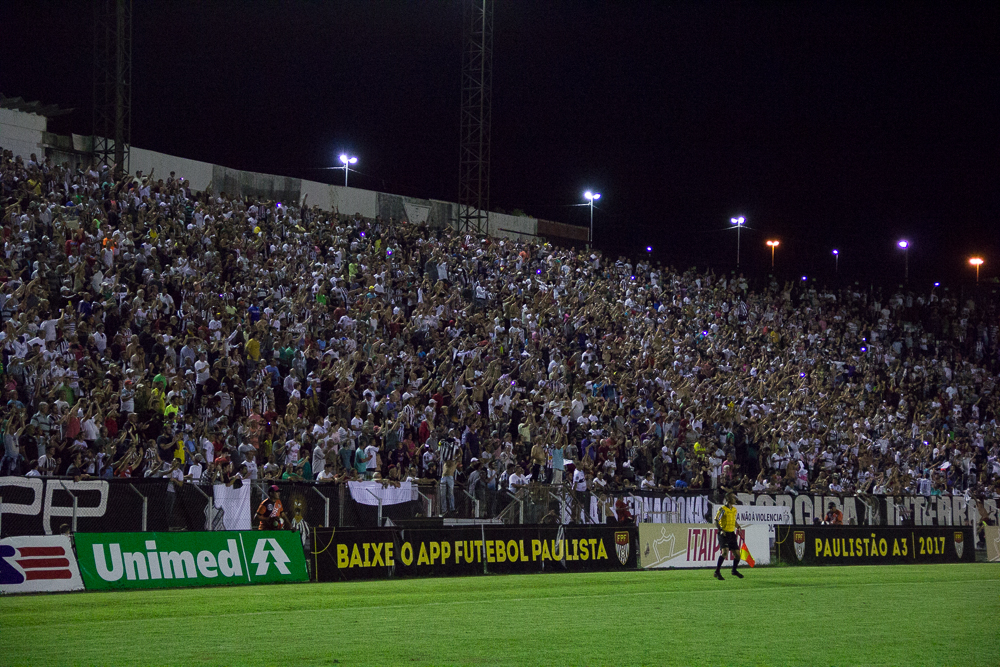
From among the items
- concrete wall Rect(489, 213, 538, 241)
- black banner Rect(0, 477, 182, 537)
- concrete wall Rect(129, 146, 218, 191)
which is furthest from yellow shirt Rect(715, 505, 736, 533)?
concrete wall Rect(489, 213, 538, 241)

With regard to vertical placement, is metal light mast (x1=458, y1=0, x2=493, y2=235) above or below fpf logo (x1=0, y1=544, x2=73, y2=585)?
above

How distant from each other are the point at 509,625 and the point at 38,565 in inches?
308

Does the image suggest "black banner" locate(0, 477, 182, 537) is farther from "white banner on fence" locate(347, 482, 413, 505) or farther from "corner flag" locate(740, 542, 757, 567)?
"corner flag" locate(740, 542, 757, 567)

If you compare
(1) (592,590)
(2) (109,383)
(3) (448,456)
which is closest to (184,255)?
(2) (109,383)

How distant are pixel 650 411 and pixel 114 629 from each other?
21.9m

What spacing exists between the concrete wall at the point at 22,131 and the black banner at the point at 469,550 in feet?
56.5

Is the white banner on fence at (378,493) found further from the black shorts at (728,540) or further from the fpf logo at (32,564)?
the black shorts at (728,540)

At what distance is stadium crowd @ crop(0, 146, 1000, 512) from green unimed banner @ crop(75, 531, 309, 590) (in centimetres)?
137

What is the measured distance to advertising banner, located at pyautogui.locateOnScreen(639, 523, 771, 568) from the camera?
26281 millimetres

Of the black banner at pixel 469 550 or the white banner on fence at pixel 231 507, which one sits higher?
the white banner on fence at pixel 231 507

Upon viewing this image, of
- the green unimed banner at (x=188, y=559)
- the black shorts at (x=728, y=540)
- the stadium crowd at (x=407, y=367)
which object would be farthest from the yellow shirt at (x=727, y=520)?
the green unimed banner at (x=188, y=559)

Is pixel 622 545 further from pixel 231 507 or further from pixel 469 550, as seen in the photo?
pixel 231 507

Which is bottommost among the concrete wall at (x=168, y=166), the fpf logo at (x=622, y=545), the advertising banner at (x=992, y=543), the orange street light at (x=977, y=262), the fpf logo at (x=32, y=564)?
the advertising banner at (x=992, y=543)

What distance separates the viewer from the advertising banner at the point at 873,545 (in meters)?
28.4
